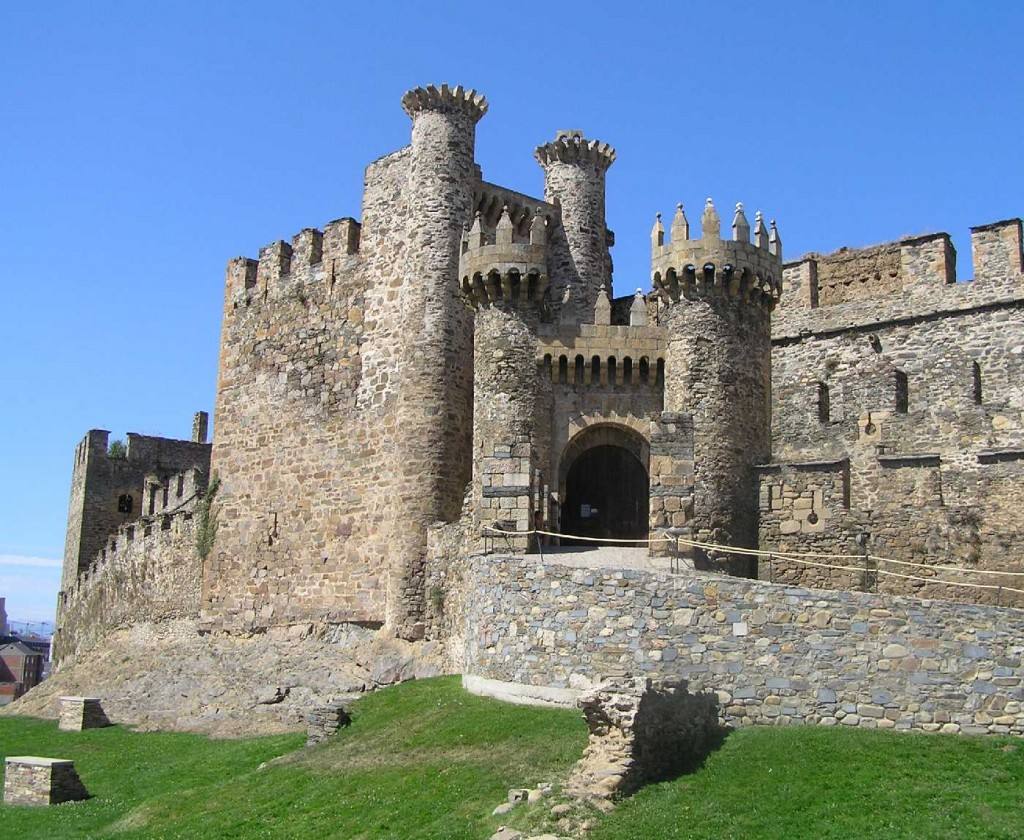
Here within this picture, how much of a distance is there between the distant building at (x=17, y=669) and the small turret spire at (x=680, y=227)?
54191 millimetres

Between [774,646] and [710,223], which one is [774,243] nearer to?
[710,223]

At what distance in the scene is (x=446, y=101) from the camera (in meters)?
A: 31.2

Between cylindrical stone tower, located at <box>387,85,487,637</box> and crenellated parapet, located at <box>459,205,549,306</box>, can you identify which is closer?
crenellated parapet, located at <box>459,205,549,306</box>

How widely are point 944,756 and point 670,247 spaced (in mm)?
12490

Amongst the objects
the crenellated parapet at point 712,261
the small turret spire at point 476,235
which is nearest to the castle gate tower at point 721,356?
the crenellated parapet at point 712,261

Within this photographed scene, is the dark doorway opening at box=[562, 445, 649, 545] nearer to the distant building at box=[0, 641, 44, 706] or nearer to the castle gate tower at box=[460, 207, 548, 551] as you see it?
the castle gate tower at box=[460, 207, 548, 551]

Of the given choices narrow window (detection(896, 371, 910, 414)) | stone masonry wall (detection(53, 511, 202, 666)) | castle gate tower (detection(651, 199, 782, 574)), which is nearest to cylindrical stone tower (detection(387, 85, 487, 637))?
castle gate tower (detection(651, 199, 782, 574))

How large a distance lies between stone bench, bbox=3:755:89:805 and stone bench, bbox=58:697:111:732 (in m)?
7.02

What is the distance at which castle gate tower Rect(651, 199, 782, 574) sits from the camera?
2564cm

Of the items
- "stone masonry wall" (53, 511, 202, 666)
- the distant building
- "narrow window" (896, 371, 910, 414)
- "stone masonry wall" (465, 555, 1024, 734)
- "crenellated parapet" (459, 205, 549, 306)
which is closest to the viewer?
"stone masonry wall" (465, 555, 1024, 734)

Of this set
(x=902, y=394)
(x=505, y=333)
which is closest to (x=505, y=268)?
(x=505, y=333)

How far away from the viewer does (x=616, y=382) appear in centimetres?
2812

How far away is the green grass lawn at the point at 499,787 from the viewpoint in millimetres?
15641

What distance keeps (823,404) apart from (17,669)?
67770mm
